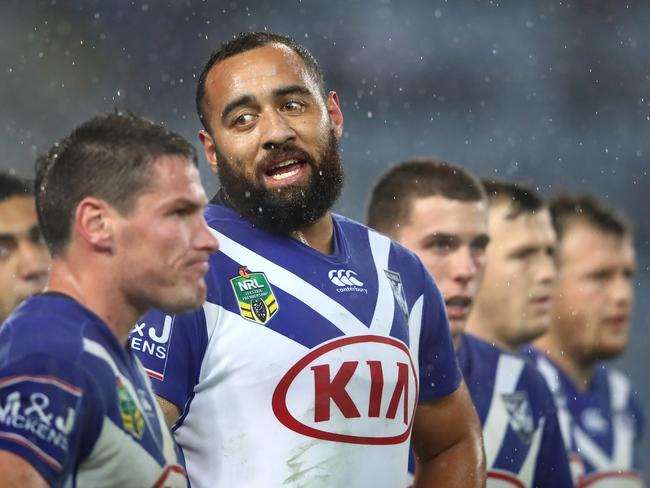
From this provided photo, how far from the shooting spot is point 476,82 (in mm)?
11281

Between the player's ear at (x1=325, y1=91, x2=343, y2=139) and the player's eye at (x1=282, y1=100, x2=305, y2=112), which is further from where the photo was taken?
the player's ear at (x1=325, y1=91, x2=343, y2=139)

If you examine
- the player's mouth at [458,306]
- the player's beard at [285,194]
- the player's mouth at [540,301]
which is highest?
the player's mouth at [540,301]

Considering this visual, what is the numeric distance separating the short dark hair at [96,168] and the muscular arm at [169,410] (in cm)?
76

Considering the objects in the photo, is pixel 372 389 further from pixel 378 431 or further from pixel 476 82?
pixel 476 82

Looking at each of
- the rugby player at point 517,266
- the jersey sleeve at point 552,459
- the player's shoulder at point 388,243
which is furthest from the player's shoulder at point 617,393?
the player's shoulder at point 388,243

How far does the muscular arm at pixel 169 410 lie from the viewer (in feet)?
11.3

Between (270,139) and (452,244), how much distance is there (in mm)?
1756

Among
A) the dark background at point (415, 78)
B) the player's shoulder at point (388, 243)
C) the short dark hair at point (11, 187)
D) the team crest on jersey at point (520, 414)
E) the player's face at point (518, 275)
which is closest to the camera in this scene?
the player's shoulder at point (388, 243)

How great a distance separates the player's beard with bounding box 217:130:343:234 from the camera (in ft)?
12.1

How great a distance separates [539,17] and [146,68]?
3.76 m

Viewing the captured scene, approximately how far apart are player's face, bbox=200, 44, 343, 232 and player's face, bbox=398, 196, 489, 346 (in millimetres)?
1446

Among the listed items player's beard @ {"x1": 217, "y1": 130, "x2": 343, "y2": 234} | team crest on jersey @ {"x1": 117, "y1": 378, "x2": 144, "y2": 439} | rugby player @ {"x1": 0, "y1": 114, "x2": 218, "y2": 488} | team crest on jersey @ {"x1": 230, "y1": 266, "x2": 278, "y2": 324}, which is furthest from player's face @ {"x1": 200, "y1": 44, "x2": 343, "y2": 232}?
team crest on jersey @ {"x1": 117, "y1": 378, "x2": 144, "y2": 439}

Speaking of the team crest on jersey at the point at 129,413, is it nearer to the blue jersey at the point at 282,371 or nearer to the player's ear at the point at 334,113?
the blue jersey at the point at 282,371

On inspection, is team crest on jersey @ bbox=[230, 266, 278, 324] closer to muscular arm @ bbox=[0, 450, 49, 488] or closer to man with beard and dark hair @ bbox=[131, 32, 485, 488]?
man with beard and dark hair @ bbox=[131, 32, 485, 488]
